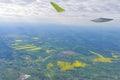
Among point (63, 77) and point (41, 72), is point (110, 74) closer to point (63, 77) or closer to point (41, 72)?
point (63, 77)

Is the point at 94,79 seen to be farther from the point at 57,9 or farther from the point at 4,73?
the point at 57,9

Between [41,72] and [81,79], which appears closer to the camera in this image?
[81,79]

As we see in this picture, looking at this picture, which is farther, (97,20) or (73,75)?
(73,75)

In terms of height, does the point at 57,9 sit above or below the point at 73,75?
above

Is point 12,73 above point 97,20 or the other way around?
the other way around

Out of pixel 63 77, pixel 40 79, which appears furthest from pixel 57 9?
pixel 63 77

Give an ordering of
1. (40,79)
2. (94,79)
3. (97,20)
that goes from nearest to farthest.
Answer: (97,20), (40,79), (94,79)

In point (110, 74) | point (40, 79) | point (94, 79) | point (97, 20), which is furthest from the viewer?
point (110, 74)

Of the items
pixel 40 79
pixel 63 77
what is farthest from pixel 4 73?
pixel 63 77

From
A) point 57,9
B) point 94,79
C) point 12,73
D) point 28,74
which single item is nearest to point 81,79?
point 94,79
